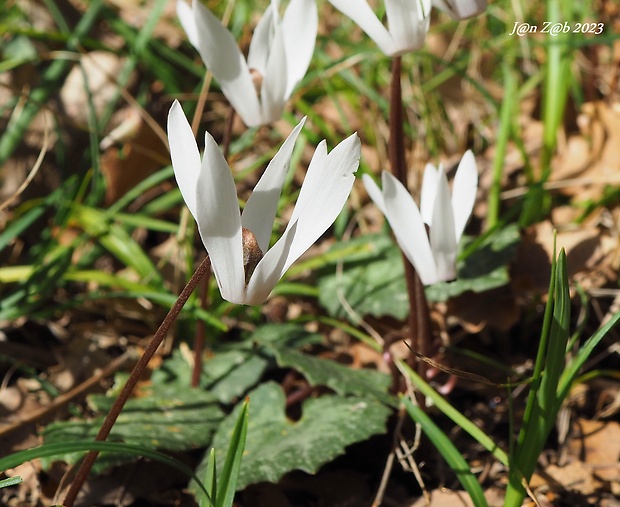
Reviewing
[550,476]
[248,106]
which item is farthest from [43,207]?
[550,476]

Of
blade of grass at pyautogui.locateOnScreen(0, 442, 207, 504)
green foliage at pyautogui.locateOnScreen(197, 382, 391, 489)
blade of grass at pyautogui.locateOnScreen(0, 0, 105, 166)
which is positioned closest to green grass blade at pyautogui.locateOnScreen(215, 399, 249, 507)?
blade of grass at pyautogui.locateOnScreen(0, 442, 207, 504)

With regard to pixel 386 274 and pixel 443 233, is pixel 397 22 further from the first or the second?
pixel 386 274

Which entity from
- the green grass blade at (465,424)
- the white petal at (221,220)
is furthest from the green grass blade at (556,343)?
the white petal at (221,220)

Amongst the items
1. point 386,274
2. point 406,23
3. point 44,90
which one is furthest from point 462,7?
point 44,90

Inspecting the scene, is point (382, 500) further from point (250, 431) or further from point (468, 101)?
point (468, 101)

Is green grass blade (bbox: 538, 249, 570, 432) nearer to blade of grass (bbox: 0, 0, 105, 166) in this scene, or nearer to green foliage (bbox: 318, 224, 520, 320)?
green foliage (bbox: 318, 224, 520, 320)
